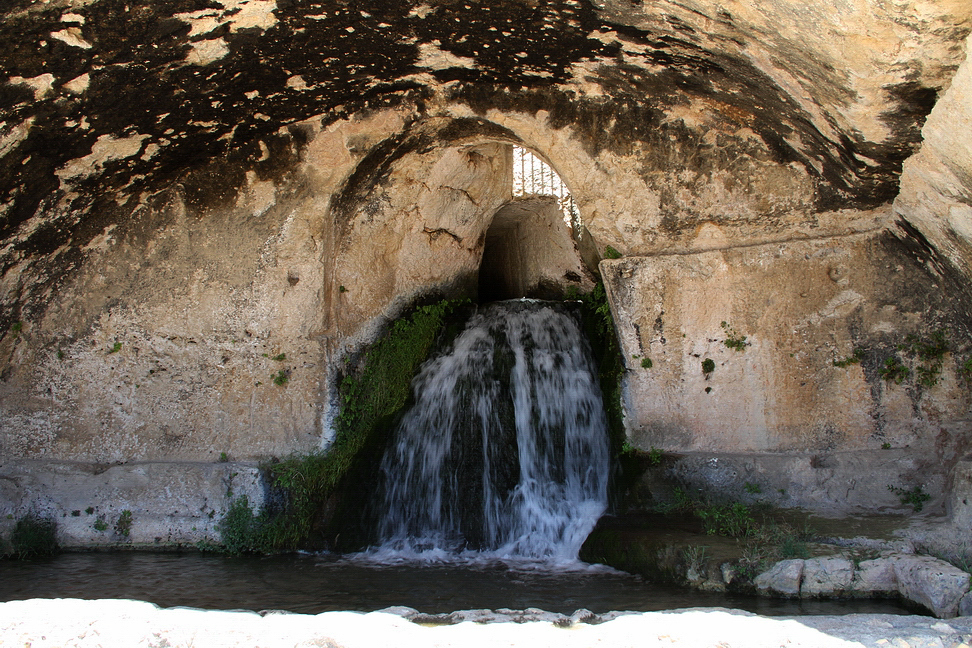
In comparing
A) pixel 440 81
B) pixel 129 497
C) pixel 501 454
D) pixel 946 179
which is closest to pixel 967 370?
pixel 946 179

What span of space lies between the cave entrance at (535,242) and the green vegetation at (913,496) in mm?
4105

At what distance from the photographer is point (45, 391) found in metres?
5.72

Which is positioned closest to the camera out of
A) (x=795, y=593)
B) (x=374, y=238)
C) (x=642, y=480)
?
(x=795, y=593)

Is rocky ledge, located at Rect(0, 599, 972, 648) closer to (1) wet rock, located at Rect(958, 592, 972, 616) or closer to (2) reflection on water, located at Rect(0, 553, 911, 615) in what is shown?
(1) wet rock, located at Rect(958, 592, 972, 616)

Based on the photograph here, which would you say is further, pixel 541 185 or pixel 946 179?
pixel 541 185

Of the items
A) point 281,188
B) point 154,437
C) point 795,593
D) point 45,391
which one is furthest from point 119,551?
point 795,593

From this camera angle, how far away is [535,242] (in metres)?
9.09

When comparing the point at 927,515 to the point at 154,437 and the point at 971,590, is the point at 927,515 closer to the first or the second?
the point at 971,590

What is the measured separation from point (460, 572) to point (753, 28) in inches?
136

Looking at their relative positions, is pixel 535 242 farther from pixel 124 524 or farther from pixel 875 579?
pixel 875 579

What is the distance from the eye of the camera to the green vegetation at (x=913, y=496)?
15.6 feet

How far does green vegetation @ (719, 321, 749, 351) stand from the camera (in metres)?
5.44

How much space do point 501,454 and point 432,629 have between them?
10.2ft

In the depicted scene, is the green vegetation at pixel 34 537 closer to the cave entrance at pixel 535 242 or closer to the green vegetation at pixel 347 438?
the green vegetation at pixel 347 438
